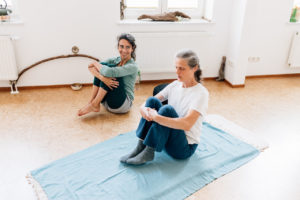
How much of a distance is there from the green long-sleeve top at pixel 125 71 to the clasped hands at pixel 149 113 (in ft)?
2.54

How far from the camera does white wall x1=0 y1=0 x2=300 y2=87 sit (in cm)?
307

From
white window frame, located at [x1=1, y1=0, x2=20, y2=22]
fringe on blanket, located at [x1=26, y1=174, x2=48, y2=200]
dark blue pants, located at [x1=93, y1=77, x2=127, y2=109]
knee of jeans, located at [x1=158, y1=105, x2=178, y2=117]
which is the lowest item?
fringe on blanket, located at [x1=26, y1=174, x2=48, y2=200]

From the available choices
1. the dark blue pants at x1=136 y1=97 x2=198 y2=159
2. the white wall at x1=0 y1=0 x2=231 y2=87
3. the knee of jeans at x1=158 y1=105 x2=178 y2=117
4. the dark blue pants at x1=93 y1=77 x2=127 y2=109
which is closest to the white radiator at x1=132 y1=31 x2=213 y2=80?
the white wall at x1=0 y1=0 x2=231 y2=87

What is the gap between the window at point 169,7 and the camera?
3.46 metres

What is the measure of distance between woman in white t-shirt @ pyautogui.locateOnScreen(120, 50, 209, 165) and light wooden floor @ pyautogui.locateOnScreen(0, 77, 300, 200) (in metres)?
0.36

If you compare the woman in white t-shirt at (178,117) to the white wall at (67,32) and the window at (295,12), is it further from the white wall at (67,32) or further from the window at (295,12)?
the window at (295,12)

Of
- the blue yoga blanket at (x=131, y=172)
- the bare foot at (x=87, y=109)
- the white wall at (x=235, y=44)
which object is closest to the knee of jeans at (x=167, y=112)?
the blue yoga blanket at (x=131, y=172)

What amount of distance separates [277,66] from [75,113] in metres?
3.06

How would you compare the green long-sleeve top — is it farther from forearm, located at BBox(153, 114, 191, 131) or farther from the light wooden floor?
forearm, located at BBox(153, 114, 191, 131)

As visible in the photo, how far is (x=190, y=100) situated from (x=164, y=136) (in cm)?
30

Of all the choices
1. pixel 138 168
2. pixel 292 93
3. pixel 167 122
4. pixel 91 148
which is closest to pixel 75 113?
pixel 91 148

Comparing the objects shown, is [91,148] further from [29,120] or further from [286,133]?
[286,133]

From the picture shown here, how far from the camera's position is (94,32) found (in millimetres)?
3219

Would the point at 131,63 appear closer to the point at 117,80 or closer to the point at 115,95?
the point at 117,80
